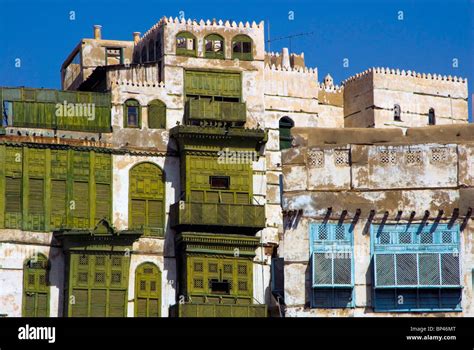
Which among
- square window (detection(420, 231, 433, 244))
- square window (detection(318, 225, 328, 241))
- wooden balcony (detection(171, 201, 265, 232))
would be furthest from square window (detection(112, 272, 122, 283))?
square window (detection(420, 231, 433, 244))

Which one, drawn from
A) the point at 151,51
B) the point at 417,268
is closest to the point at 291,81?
the point at 151,51

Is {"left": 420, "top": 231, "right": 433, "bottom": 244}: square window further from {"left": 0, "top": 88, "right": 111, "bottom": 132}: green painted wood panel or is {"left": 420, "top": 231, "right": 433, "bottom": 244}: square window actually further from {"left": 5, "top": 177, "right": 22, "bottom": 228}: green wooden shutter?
{"left": 5, "top": 177, "right": 22, "bottom": 228}: green wooden shutter

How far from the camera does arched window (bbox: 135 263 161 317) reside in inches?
2296

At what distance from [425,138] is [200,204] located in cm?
902

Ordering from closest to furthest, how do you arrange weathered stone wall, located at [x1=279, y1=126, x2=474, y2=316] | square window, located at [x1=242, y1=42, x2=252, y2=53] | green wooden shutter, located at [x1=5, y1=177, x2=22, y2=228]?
weathered stone wall, located at [x1=279, y1=126, x2=474, y2=316]
green wooden shutter, located at [x1=5, y1=177, x2=22, y2=228]
square window, located at [x1=242, y1=42, x2=252, y2=53]

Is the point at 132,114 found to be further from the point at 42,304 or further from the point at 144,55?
the point at 42,304

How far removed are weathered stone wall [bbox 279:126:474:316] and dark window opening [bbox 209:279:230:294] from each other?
575cm

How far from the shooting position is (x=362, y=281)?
5275 cm

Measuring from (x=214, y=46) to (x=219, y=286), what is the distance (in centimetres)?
953

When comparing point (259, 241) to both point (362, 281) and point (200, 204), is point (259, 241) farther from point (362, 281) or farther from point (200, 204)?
point (362, 281)

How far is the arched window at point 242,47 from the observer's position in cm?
6272

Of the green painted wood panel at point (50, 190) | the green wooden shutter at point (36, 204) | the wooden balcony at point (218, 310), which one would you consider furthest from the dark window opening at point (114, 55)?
the wooden balcony at point (218, 310)

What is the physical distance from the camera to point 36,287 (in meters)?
57.0
